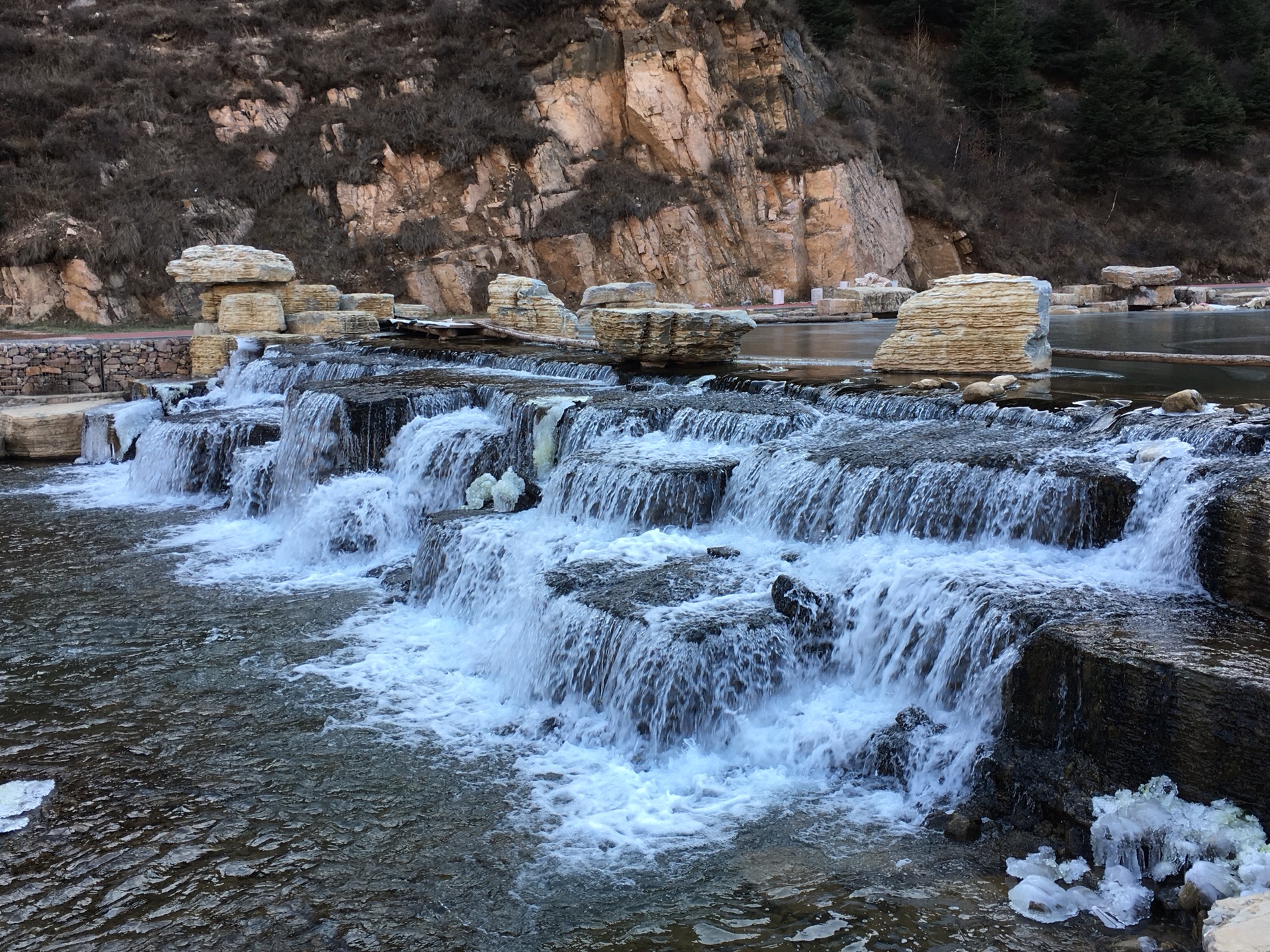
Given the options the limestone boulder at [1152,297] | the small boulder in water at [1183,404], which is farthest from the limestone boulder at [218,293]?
the limestone boulder at [1152,297]

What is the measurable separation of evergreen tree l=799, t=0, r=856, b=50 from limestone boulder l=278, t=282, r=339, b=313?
21017 mm

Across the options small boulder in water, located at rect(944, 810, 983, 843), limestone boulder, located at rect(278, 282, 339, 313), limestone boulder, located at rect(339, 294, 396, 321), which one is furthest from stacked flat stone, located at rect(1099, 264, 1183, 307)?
small boulder in water, located at rect(944, 810, 983, 843)

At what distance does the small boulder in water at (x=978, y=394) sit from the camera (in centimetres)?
876

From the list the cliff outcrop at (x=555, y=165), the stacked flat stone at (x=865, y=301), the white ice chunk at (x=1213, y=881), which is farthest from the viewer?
the cliff outcrop at (x=555, y=165)

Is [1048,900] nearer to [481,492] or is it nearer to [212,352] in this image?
[481,492]

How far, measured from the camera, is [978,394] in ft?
28.8

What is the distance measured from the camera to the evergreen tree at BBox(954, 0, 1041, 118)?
3350cm

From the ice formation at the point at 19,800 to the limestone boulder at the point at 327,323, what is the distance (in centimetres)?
1204

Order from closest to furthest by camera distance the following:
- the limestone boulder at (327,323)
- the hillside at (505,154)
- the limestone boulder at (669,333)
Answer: the limestone boulder at (669,333)
the limestone boulder at (327,323)
the hillside at (505,154)

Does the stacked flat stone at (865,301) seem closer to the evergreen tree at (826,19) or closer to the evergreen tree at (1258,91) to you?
the evergreen tree at (826,19)

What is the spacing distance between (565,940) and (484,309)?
21584 mm

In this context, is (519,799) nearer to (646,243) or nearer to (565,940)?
(565,940)

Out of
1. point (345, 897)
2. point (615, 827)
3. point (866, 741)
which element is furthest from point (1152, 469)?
point (345, 897)

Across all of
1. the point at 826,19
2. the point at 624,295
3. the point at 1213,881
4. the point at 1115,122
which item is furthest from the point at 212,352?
the point at 1115,122
